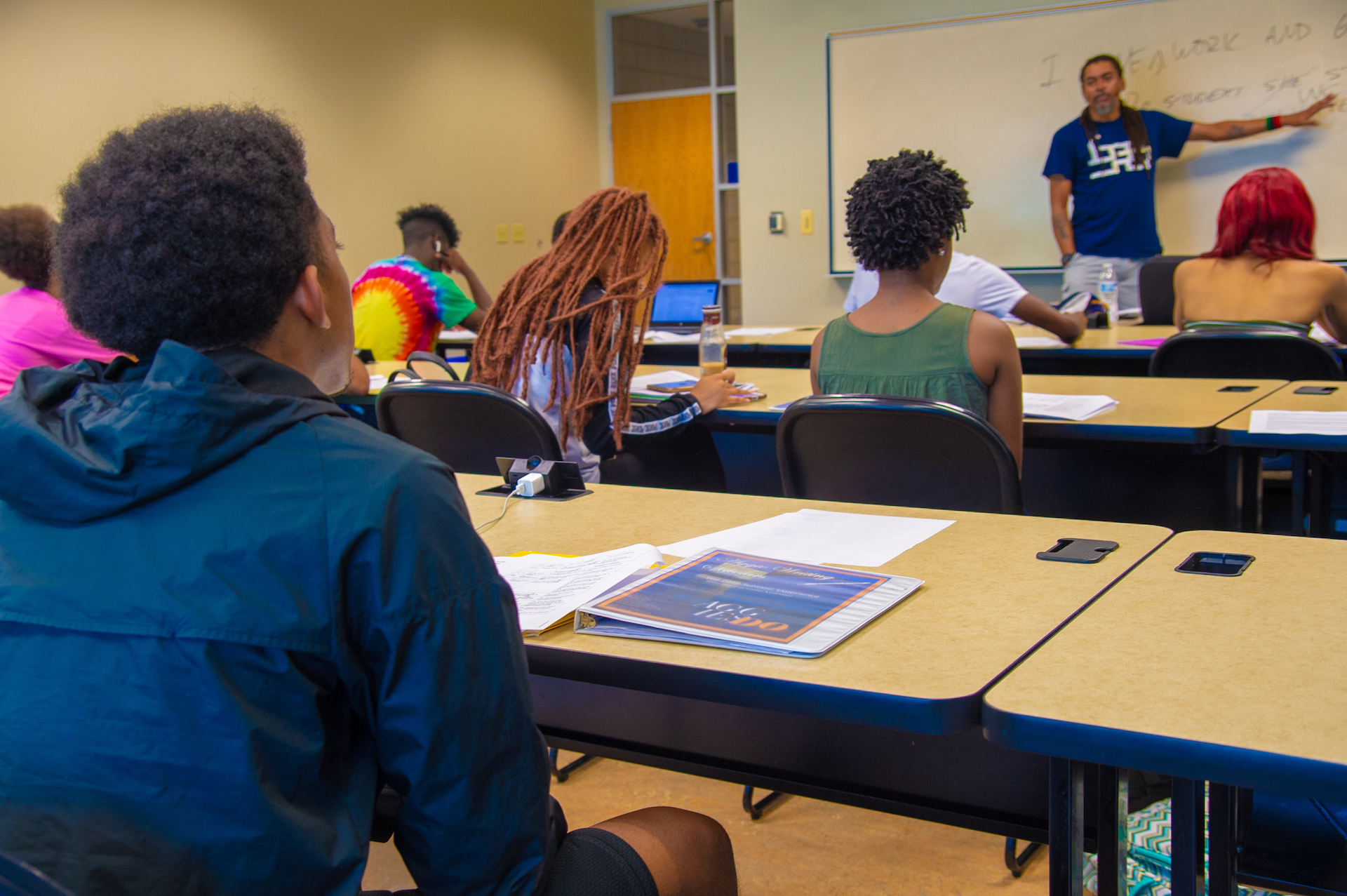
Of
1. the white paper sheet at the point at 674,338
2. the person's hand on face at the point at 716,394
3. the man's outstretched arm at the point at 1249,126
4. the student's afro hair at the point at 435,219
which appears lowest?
the person's hand on face at the point at 716,394

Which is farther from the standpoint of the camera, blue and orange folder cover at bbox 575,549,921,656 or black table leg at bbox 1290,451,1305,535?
black table leg at bbox 1290,451,1305,535

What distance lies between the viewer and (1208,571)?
1153 millimetres

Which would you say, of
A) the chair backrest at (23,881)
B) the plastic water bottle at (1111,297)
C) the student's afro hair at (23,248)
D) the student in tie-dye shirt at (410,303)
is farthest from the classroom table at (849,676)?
the plastic water bottle at (1111,297)

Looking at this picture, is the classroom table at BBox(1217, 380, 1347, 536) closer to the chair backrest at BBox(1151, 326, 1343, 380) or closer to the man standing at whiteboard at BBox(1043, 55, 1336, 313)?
the chair backrest at BBox(1151, 326, 1343, 380)

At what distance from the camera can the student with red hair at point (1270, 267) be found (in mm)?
3117

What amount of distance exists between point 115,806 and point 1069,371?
11.2 ft

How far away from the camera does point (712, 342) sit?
3.06 meters

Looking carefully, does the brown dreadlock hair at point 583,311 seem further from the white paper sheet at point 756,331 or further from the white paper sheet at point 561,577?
the white paper sheet at point 756,331

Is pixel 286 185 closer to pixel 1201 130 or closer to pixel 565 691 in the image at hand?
pixel 565 691

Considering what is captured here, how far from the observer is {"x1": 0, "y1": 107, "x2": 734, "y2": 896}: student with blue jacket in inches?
27.2

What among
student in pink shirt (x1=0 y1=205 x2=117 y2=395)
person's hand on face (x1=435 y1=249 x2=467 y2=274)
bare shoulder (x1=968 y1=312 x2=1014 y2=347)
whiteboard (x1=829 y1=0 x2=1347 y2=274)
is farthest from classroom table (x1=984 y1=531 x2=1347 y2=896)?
whiteboard (x1=829 y1=0 x2=1347 y2=274)

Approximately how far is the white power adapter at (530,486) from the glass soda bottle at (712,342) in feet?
4.47

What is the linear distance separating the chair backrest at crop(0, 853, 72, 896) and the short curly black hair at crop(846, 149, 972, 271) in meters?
1.92

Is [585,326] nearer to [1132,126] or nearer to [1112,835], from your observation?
[1112,835]
